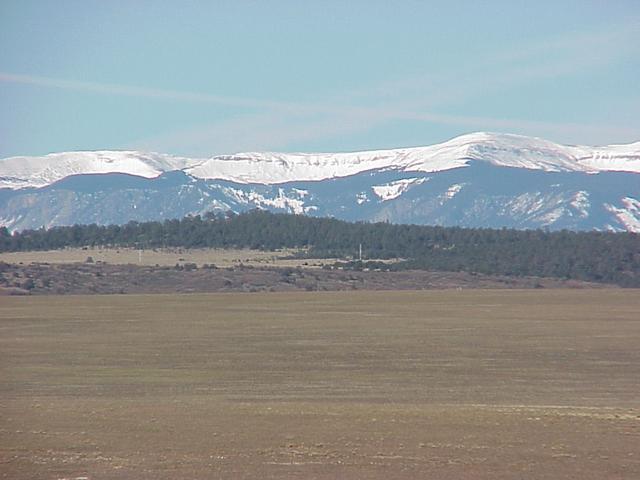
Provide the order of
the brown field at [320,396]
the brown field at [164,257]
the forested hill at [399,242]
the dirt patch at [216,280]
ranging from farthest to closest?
the brown field at [164,257] → the forested hill at [399,242] → the dirt patch at [216,280] → the brown field at [320,396]

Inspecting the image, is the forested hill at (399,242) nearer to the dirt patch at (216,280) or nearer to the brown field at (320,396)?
the dirt patch at (216,280)

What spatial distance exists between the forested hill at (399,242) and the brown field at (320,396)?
4748cm

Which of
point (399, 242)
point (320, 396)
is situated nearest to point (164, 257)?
point (399, 242)

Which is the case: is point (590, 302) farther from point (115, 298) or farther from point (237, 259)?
point (237, 259)

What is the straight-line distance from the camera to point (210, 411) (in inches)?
1070

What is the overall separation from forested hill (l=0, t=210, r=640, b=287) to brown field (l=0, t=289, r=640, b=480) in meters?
47.5

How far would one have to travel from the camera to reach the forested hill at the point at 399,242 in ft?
366

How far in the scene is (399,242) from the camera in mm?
130250

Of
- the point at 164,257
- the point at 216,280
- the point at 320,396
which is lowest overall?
the point at 320,396

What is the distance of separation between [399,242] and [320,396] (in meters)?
99.7

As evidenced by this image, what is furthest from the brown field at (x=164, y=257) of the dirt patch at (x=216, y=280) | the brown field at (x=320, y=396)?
the brown field at (x=320, y=396)

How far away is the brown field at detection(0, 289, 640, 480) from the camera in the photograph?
68.7 ft

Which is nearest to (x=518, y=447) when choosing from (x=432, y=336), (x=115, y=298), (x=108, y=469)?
(x=108, y=469)

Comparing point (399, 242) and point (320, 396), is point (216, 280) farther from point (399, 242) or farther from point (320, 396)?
point (320, 396)
